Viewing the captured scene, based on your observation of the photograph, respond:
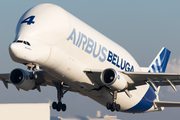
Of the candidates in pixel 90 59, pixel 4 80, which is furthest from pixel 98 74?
pixel 4 80

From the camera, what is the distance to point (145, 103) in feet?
123

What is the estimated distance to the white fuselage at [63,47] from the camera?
2555cm

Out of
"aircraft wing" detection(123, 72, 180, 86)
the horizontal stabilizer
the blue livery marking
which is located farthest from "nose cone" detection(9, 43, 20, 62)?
the horizontal stabilizer

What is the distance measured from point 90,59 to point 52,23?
14.7 ft

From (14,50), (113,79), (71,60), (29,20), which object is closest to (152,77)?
(113,79)

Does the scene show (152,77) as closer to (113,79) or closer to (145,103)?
(113,79)

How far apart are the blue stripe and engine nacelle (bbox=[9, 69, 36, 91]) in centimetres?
1051

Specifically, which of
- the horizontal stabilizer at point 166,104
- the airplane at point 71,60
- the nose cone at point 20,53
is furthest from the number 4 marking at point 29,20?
the horizontal stabilizer at point 166,104

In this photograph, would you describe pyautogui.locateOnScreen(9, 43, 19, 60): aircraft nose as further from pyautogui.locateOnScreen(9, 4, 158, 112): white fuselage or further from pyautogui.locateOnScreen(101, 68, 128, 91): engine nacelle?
pyautogui.locateOnScreen(101, 68, 128, 91): engine nacelle

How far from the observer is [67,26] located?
27.2m

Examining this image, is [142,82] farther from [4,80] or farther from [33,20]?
[4,80]

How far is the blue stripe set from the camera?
36.8 m

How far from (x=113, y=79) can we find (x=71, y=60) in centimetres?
373

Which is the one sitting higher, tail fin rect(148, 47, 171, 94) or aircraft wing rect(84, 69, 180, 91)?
tail fin rect(148, 47, 171, 94)
